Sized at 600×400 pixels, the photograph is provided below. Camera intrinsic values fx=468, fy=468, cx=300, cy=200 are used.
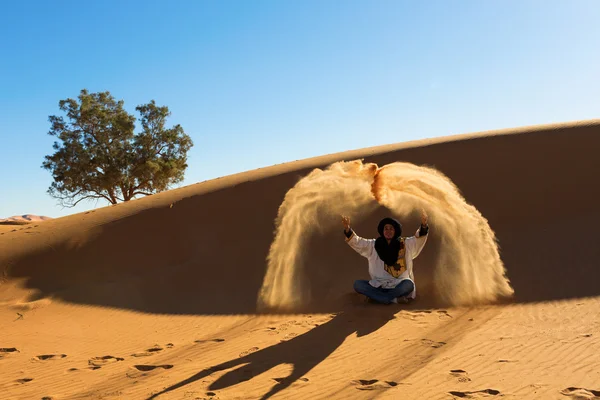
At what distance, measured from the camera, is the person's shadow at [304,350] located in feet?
17.2

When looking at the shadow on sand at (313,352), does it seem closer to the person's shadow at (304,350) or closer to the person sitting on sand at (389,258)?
the person's shadow at (304,350)

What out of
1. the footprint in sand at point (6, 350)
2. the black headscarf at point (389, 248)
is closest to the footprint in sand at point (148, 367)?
the footprint in sand at point (6, 350)

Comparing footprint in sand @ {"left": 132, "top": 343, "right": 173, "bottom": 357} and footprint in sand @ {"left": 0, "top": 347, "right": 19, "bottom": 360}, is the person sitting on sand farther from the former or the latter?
footprint in sand @ {"left": 0, "top": 347, "right": 19, "bottom": 360}

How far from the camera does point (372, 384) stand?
16.0 ft

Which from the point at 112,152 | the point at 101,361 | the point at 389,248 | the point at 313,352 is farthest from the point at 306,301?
the point at 112,152

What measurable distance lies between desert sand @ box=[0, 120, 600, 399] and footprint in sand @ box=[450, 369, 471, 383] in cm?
5

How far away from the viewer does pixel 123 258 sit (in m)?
12.4

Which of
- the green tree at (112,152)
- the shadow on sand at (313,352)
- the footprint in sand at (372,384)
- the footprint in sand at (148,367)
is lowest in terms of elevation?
the footprint in sand at (372,384)

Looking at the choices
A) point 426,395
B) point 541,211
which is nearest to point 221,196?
point 541,211

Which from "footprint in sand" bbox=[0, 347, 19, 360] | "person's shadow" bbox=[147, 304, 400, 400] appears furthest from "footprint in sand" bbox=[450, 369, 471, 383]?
"footprint in sand" bbox=[0, 347, 19, 360]

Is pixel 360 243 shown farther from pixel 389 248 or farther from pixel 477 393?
pixel 477 393

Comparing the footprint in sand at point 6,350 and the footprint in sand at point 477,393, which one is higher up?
the footprint in sand at point 6,350

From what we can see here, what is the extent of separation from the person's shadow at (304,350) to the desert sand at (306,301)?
0.04 metres

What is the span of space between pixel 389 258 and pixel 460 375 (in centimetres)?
290
